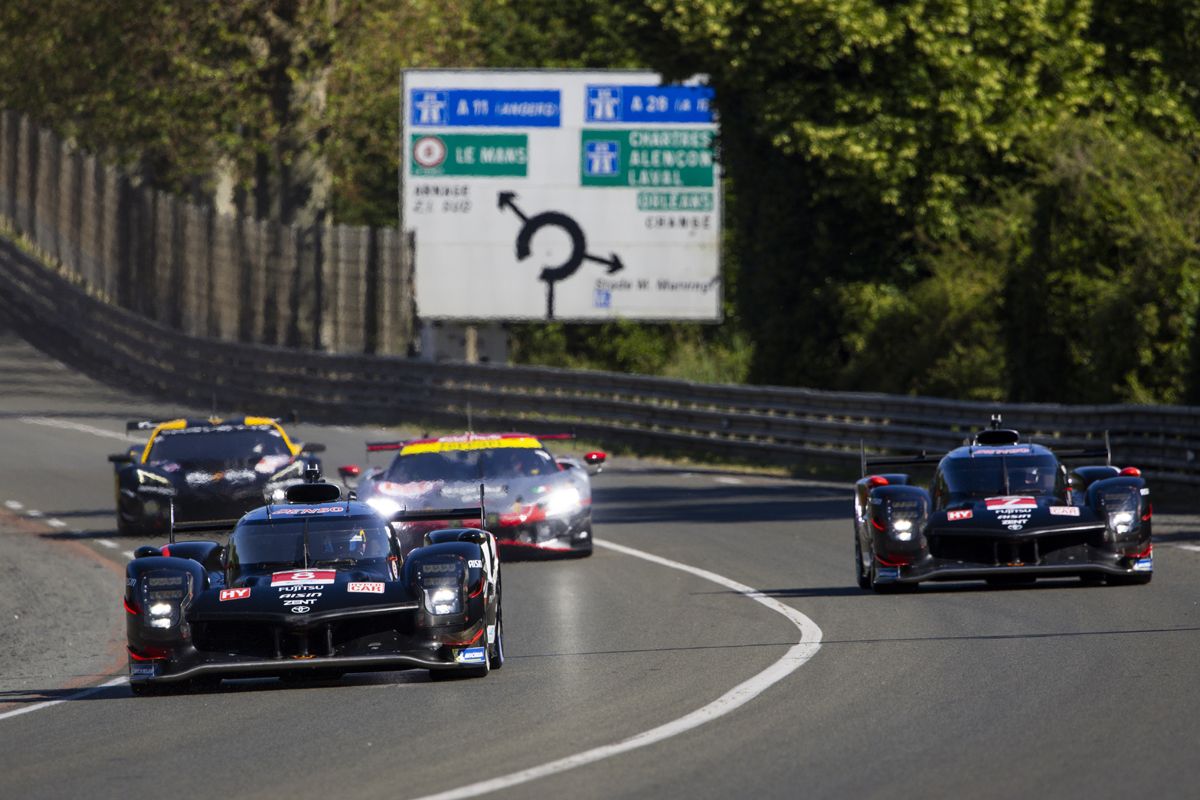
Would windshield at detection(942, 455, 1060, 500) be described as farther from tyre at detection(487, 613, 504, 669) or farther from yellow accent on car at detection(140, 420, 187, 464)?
yellow accent on car at detection(140, 420, 187, 464)

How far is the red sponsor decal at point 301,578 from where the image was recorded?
14.0m

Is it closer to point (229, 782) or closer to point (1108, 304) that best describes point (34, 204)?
point (1108, 304)

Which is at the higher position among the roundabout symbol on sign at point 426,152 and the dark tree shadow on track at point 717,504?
the roundabout symbol on sign at point 426,152

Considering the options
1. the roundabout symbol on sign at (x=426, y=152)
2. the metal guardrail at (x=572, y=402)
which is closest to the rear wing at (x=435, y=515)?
the metal guardrail at (x=572, y=402)

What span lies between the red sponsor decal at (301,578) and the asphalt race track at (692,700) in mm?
640

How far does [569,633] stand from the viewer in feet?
53.4

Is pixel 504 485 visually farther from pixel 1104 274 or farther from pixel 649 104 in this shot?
pixel 649 104

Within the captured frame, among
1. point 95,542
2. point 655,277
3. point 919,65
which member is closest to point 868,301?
point 919,65

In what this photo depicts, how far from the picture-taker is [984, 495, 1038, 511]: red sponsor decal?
18.1 metres

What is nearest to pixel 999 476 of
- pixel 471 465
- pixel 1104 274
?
pixel 471 465

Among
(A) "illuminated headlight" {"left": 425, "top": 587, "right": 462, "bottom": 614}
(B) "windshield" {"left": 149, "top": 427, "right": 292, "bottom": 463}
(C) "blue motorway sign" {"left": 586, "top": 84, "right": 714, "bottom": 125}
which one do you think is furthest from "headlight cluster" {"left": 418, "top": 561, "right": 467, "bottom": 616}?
(C) "blue motorway sign" {"left": 586, "top": 84, "right": 714, "bottom": 125}

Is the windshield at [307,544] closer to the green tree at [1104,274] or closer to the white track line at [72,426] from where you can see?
the green tree at [1104,274]

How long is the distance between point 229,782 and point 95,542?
1570cm

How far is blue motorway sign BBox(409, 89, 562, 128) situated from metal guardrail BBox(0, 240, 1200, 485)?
498 centimetres
